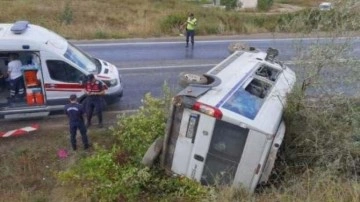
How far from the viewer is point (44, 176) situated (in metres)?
8.59

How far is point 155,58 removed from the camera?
16.1m

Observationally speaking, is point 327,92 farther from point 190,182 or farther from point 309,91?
point 190,182

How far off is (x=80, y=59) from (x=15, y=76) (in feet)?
4.98

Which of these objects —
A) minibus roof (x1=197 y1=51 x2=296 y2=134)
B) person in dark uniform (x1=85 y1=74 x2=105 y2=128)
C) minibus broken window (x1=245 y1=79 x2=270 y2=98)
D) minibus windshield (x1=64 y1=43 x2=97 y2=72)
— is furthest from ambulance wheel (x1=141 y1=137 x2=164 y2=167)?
minibus windshield (x1=64 y1=43 x2=97 y2=72)

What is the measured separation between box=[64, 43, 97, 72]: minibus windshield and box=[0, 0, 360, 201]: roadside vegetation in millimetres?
1961

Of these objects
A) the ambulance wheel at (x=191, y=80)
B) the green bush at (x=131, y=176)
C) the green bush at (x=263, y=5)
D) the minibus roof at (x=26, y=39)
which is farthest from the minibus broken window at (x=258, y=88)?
the green bush at (x=263, y=5)

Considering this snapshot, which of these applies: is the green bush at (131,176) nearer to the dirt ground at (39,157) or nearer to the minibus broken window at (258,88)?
the dirt ground at (39,157)

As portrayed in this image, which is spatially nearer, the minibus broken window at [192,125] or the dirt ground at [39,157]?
the minibus broken window at [192,125]

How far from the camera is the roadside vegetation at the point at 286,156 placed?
7.16 m

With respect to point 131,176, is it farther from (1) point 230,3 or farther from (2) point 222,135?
(1) point 230,3

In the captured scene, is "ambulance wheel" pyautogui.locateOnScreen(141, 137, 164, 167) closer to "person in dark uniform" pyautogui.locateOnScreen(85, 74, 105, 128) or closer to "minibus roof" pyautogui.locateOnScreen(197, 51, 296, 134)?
"minibus roof" pyautogui.locateOnScreen(197, 51, 296, 134)

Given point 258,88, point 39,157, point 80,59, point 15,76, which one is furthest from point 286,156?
point 15,76

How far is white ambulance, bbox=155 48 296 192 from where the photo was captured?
7.15 m

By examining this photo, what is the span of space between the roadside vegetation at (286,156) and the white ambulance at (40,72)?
90 cm
